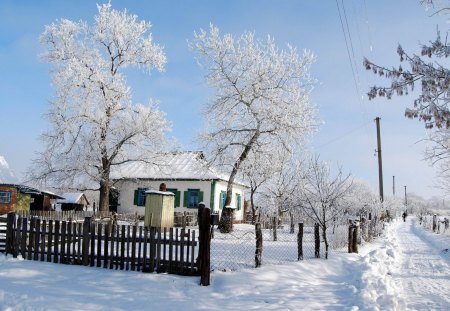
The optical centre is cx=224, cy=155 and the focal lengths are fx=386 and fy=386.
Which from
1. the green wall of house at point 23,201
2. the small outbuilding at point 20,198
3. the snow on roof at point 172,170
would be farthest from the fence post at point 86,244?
the green wall of house at point 23,201

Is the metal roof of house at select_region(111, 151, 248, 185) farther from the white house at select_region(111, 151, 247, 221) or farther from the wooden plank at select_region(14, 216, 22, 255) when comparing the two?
the wooden plank at select_region(14, 216, 22, 255)

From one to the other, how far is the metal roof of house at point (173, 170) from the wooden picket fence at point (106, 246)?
17.2 meters

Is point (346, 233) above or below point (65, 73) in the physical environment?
below

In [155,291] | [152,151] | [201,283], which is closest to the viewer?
[155,291]

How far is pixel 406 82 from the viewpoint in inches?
247

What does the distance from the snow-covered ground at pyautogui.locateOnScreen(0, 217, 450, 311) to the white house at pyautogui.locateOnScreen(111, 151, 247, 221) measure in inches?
734

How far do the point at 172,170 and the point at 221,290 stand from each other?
22543 millimetres

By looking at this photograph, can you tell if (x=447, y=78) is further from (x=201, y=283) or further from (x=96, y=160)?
(x=96, y=160)

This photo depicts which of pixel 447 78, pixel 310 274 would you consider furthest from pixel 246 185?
pixel 447 78

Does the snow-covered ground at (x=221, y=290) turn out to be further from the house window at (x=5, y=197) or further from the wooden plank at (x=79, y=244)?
the house window at (x=5, y=197)

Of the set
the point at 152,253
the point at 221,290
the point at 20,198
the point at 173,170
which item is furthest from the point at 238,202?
the point at 221,290

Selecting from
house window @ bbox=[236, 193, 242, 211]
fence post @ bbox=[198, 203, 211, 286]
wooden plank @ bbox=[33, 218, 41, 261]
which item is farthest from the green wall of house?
fence post @ bbox=[198, 203, 211, 286]

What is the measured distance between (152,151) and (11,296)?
→ 20765mm

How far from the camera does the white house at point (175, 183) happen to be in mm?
29016
